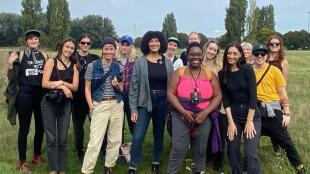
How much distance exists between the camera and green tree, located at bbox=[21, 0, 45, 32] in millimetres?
58656

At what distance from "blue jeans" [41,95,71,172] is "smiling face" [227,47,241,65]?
2677mm

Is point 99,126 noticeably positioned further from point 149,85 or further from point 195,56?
point 195,56

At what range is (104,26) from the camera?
8519cm

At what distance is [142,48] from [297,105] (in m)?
8.43

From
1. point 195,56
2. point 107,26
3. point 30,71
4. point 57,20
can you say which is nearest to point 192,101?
point 195,56

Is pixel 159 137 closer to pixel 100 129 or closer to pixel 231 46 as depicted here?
→ pixel 100 129

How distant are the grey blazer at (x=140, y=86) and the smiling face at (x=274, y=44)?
1.91 meters

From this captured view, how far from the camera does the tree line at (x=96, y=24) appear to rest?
47.6 m

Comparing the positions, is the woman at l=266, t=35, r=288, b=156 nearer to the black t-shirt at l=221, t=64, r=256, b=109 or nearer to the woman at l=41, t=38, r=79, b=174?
the black t-shirt at l=221, t=64, r=256, b=109

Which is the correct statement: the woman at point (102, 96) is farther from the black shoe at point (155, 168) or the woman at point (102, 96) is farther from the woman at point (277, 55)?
the woman at point (277, 55)

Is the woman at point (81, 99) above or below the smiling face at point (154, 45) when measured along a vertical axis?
below

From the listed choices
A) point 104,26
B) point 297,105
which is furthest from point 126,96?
point 104,26

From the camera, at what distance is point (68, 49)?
21.4 feet

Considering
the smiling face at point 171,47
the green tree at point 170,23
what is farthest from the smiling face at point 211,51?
the green tree at point 170,23
